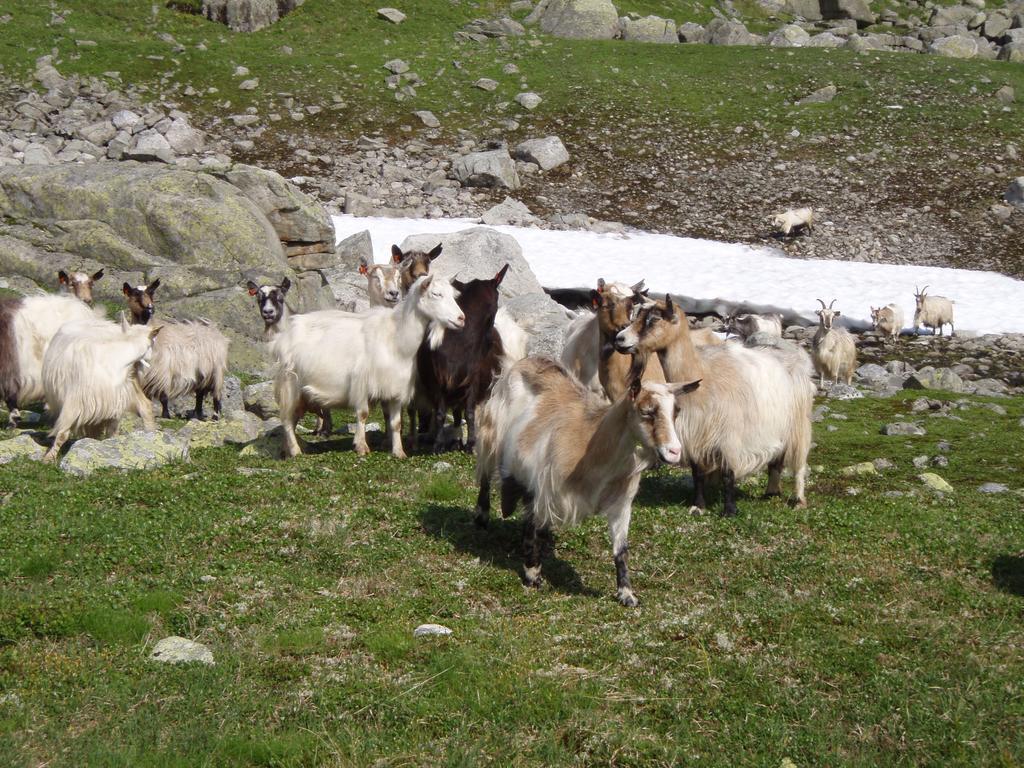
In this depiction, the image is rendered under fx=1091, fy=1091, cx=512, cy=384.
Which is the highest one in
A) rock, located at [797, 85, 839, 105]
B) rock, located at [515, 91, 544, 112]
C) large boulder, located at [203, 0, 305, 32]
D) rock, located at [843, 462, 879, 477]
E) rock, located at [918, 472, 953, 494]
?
large boulder, located at [203, 0, 305, 32]

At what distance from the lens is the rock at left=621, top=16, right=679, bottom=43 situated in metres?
56.7

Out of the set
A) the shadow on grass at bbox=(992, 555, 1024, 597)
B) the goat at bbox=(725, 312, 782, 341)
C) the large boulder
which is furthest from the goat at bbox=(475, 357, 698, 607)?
the large boulder

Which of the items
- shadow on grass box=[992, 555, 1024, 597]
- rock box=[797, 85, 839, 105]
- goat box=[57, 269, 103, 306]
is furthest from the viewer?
rock box=[797, 85, 839, 105]

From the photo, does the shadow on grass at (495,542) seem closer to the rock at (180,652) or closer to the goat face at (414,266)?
the rock at (180,652)

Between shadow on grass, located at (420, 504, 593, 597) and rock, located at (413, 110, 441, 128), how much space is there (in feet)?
114

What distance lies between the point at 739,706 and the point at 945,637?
77.1 inches

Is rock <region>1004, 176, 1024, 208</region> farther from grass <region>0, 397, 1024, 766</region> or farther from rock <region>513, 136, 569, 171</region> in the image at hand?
grass <region>0, 397, 1024, 766</region>

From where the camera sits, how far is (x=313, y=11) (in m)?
53.5

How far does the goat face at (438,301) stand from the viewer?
1343cm

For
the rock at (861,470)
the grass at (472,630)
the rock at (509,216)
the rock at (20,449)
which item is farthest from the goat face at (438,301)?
the rock at (509,216)

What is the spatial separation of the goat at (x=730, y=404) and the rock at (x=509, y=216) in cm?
2466

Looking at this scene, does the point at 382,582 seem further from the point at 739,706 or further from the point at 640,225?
the point at 640,225

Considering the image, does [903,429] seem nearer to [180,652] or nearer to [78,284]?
[180,652]

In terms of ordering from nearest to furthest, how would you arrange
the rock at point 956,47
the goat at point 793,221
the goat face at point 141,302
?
the goat face at point 141,302 → the goat at point 793,221 → the rock at point 956,47
